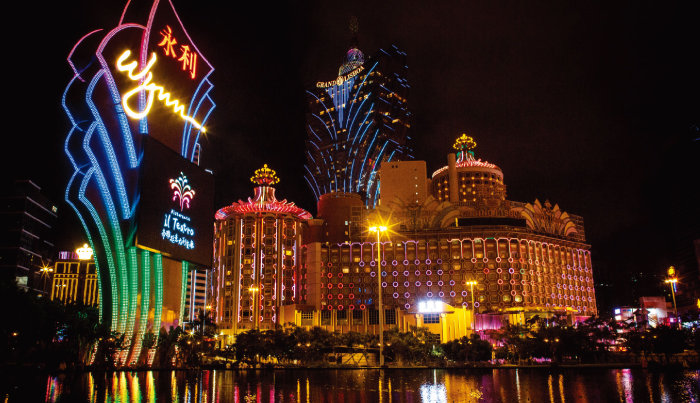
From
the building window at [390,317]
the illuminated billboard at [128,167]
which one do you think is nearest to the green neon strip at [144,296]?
the illuminated billboard at [128,167]

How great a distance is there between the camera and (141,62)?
5375 centimetres

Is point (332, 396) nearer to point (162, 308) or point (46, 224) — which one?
point (162, 308)

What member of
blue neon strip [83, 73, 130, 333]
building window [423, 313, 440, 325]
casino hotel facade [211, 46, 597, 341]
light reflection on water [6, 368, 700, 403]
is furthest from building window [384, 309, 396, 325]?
light reflection on water [6, 368, 700, 403]

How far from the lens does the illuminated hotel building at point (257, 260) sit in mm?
124125

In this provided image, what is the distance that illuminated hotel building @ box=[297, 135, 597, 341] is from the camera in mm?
121250

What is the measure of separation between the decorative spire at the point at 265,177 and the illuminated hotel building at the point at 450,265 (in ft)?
49.1

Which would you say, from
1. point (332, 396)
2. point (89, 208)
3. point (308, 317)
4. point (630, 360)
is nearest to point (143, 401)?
point (332, 396)

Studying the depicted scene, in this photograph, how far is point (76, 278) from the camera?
165 metres

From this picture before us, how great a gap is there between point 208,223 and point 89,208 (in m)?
13.5

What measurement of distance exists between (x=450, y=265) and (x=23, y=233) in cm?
9568

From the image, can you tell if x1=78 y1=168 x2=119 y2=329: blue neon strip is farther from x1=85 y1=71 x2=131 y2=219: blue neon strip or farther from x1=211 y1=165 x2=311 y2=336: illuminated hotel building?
x1=211 y1=165 x2=311 y2=336: illuminated hotel building

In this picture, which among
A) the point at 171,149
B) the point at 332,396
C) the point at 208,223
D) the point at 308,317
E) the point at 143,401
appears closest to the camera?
the point at 143,401

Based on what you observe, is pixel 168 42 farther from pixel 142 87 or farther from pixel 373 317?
pixel 373 317

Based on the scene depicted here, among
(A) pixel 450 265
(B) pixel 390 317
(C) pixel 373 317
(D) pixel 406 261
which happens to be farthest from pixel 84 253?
(A) pixel 450 265
